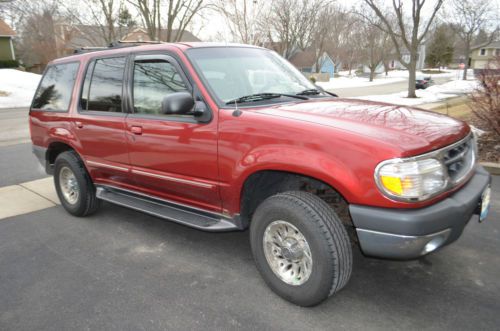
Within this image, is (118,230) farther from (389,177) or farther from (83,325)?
(389,177)

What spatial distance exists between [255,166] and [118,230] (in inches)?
89.4

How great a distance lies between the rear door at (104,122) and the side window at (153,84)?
233 mm

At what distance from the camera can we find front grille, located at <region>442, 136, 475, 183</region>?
2.62m

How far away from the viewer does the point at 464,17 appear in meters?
40.9

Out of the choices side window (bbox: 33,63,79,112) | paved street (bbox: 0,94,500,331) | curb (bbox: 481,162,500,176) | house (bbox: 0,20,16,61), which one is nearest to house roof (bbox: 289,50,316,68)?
house (bbox: 0,20,16,61)

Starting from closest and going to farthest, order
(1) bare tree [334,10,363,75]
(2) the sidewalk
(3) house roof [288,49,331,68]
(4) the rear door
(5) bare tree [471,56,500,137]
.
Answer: (4) the rear door < (2) the sidewalk < (5) bare tree [471,56,500,137] < (1) bare tree [334,10,363,75] < (3) house roof [288,49,331,68]

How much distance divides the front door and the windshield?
221 mm

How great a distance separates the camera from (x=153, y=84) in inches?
141

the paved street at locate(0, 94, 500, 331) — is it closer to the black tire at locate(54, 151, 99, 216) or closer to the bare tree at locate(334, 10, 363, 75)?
the black tire at locate(54, 151, 99, 216)

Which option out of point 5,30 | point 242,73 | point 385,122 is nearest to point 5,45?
point 5,30

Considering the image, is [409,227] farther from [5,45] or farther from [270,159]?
[5,45]

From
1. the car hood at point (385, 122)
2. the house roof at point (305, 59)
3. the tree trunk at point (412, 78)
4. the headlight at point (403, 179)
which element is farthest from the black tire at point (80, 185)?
the house roof at point (305, 59)

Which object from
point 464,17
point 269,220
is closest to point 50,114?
point 269,220

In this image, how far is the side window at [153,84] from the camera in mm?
3400
